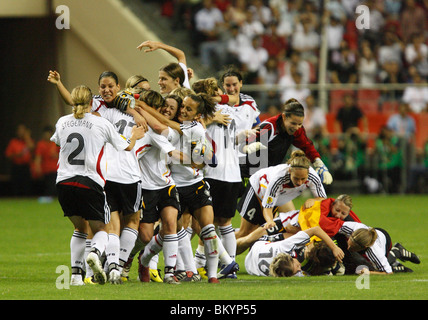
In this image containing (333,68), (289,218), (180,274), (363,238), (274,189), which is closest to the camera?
(180,274)

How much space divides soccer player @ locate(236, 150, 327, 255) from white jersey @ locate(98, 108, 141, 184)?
1.78m

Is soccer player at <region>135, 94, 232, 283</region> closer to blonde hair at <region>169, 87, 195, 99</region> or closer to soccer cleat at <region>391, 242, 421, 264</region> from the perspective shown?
blonde hair at <region>169, 87, 195, 99</region>

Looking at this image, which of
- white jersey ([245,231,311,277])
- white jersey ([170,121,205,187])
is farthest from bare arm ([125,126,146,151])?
white jersey ([245,231,311,277])

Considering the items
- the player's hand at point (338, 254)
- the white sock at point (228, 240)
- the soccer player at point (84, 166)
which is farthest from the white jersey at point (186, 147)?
the player's hand at point (338, 254)

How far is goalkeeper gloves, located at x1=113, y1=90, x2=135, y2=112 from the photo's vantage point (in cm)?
865

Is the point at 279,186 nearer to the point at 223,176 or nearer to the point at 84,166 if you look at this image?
the point at 223,176

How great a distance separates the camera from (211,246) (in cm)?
867

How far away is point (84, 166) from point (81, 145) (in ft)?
0.69

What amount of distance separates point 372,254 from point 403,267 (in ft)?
1.59

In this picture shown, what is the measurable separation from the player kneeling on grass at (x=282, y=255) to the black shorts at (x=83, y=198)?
2084 millimetres

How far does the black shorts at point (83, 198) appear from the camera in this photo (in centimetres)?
810

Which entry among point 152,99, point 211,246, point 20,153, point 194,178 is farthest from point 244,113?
point 20,153

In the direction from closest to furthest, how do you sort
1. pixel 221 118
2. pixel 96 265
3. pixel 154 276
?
pixel 96 265 → pixel 154 276 → pixel 221 118

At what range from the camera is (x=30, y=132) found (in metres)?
23.2
